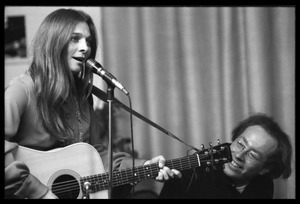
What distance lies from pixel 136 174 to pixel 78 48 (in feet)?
2.12

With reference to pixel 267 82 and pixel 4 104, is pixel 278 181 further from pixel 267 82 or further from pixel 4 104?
pixel 4 104

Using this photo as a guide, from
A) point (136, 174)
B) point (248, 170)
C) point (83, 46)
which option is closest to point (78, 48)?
point (83, 46)

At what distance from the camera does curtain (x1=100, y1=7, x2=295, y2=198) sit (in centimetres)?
218

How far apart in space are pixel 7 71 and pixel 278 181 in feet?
5.23

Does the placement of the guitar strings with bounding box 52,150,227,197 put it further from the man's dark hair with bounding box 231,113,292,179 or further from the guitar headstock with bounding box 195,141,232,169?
the man's dark hair with bounding box 231,113,292,179

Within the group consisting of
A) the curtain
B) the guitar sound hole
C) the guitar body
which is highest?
the curtain

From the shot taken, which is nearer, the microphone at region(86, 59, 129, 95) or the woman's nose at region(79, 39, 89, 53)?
the microphone at region(86, 59, 129, 95)

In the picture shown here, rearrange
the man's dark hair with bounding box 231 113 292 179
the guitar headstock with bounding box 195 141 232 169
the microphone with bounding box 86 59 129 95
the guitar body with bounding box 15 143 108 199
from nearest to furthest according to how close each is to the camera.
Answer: the microphone with bounding box 86 59 129 95, the guitar body with bounding box 15 143 108 199, the guitar headstock with bounding box 195 141 232 169, the man's dark hair with bounding box 231 113 292 179

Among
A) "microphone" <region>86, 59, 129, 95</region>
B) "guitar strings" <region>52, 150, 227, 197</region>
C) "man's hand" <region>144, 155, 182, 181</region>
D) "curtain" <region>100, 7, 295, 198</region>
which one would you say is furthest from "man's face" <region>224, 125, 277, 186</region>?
"microphone" <region>86, 59, 129, 95</region>

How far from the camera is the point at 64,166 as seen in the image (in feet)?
5.75

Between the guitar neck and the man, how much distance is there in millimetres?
150

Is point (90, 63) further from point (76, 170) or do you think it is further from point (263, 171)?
point (263, 171)

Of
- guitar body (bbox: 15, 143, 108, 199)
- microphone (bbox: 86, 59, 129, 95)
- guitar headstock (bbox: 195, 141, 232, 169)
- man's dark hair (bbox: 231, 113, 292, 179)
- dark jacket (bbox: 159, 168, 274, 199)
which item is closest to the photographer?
microphone (bbox: 86, 59, 129, 95)

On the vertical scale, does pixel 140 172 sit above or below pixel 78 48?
below
